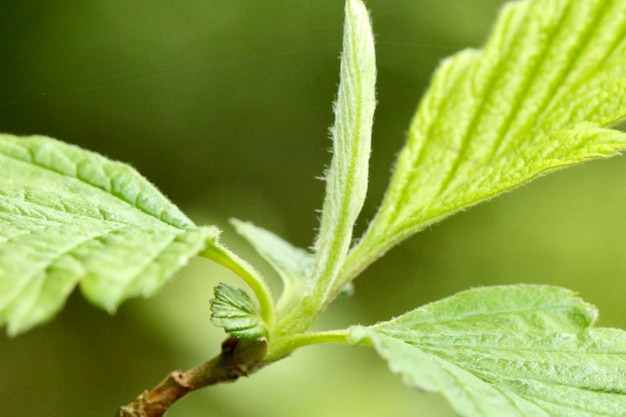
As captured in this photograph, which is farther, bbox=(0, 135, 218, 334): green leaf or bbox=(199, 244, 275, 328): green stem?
bbox=(199, 244, 275, 328): green stem

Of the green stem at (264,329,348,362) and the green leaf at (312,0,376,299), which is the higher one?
the green leaf at (312,0,376,299)

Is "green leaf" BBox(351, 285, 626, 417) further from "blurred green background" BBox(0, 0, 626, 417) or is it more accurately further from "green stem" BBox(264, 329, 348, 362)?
"blurred green background" BBox(0, 0, 626, 417)

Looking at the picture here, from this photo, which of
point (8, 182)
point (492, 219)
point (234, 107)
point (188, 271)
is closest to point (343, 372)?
point (188, 271)

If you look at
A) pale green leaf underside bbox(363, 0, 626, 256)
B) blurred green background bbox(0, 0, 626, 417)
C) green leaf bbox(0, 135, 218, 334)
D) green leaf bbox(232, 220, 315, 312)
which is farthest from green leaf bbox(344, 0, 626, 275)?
blurred green background bbox(0, 0, 626, 417)

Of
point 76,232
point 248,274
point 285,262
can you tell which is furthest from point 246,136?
point 76,232

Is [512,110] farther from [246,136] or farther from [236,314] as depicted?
[246,136]

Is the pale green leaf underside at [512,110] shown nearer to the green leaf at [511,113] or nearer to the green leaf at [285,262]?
the green leaf at [511,113]

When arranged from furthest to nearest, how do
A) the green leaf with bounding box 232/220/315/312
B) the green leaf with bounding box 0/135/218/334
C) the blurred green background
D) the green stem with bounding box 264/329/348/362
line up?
the blurred green background
the green leaf with bounding box 232/220/315/312
the green stem with bounding box 264/329/348/362
the green leaf with bounding box 0/135/218/334
